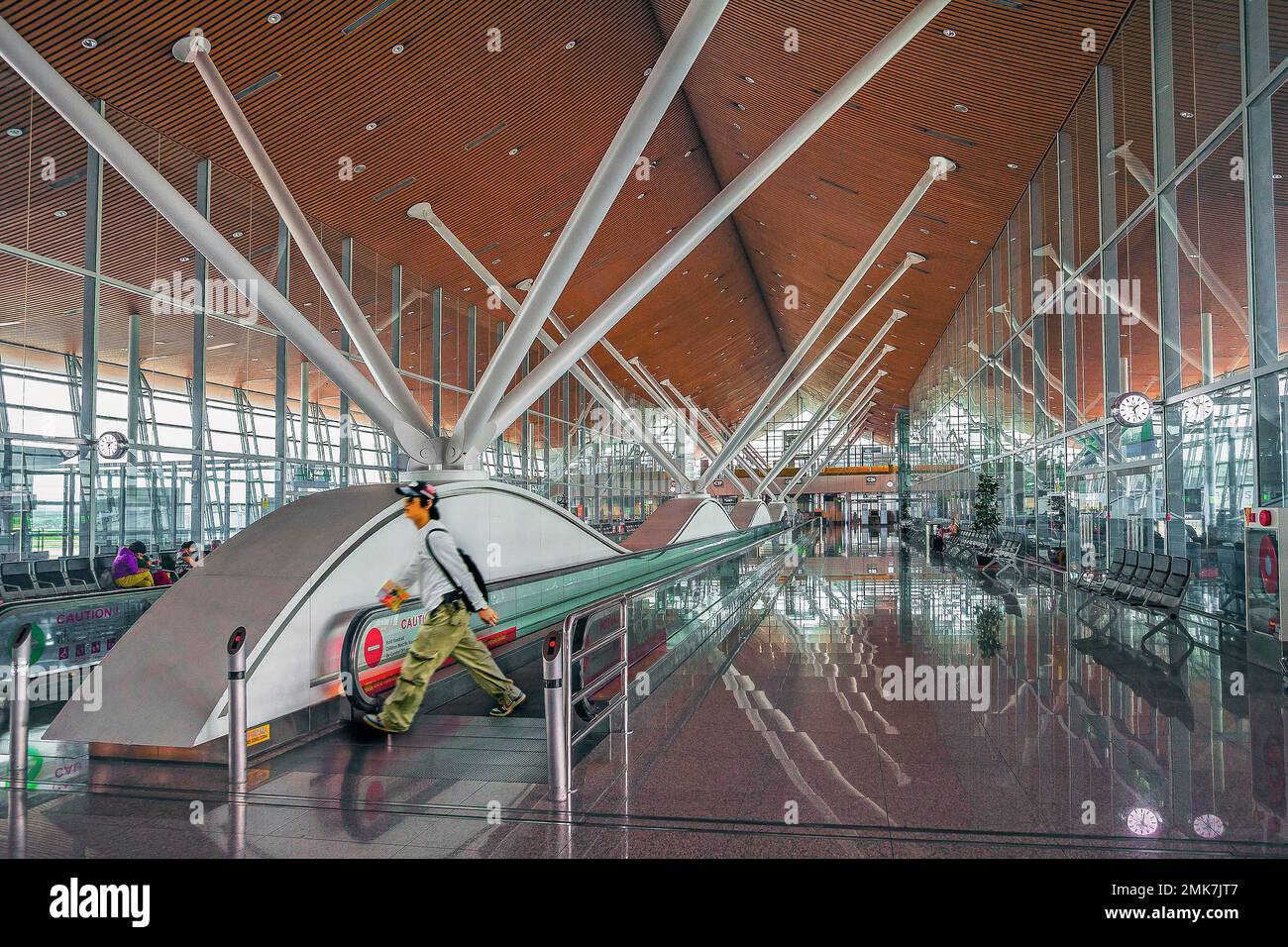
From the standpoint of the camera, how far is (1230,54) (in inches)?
360

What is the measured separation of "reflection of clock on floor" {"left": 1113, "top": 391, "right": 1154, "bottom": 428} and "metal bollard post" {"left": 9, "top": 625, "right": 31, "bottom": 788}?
39.7ft

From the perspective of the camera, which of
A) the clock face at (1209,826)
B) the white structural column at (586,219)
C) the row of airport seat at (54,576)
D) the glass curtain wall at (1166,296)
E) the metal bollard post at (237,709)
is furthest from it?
the row of airport seat at (54,576)

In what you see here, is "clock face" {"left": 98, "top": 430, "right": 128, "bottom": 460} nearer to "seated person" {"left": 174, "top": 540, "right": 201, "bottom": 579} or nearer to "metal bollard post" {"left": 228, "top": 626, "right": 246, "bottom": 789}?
"seated person" {"left": 174, "top": 540, "right": 201, "bottom": 579}

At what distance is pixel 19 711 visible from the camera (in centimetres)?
514

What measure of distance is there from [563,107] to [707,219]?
6.55m

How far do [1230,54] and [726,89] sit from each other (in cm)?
989

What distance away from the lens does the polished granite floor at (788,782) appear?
3684 millimetres

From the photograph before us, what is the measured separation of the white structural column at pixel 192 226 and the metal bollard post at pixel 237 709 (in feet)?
12.7

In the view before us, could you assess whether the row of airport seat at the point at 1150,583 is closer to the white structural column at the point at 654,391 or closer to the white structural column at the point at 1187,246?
the white structural column at the point at 1187,246

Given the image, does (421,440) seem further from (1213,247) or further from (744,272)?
(744,272)

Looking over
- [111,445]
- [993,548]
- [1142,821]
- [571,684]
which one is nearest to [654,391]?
[993,548]

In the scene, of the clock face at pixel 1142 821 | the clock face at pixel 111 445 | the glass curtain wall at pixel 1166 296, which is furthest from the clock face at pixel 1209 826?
the clock face at pixel 111 445

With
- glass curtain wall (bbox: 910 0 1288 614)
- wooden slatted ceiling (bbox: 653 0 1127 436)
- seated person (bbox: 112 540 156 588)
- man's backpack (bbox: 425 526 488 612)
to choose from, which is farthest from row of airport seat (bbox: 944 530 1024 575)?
seated person (bbox: 112 540 156 588)

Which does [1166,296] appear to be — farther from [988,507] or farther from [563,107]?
[988,507]
